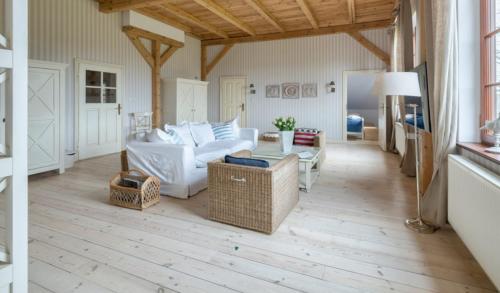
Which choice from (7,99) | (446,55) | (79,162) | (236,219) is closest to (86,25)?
(79,162)

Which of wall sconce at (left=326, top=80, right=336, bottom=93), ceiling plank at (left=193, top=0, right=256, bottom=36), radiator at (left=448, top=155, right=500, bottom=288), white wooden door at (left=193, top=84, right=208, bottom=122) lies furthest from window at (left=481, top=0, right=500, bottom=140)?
white wooden door at (left=193, top=84, right=208, bottom=122)

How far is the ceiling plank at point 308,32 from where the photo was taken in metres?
7.28

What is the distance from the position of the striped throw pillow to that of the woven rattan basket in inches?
79.2

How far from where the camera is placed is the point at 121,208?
9.66 ft

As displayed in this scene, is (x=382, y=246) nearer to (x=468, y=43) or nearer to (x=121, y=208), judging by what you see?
(x=468, y=43)

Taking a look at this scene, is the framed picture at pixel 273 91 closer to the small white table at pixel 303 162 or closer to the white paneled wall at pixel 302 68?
the white paneled wall at pixel 302 68

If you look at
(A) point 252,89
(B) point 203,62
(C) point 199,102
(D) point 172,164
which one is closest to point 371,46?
(A) point 252,89

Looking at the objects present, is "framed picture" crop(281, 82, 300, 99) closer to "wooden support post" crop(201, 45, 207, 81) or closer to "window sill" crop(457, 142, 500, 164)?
"wooden support post" crop(201, 45, 207, 81)

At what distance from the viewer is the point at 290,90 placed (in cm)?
855

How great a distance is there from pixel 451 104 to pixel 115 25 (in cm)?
635

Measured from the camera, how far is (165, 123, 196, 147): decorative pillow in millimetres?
3963

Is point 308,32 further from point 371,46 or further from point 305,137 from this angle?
point 305,137

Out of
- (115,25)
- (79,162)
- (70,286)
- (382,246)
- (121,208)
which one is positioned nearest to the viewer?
(70,286)

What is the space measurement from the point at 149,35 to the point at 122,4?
50.8 inches
